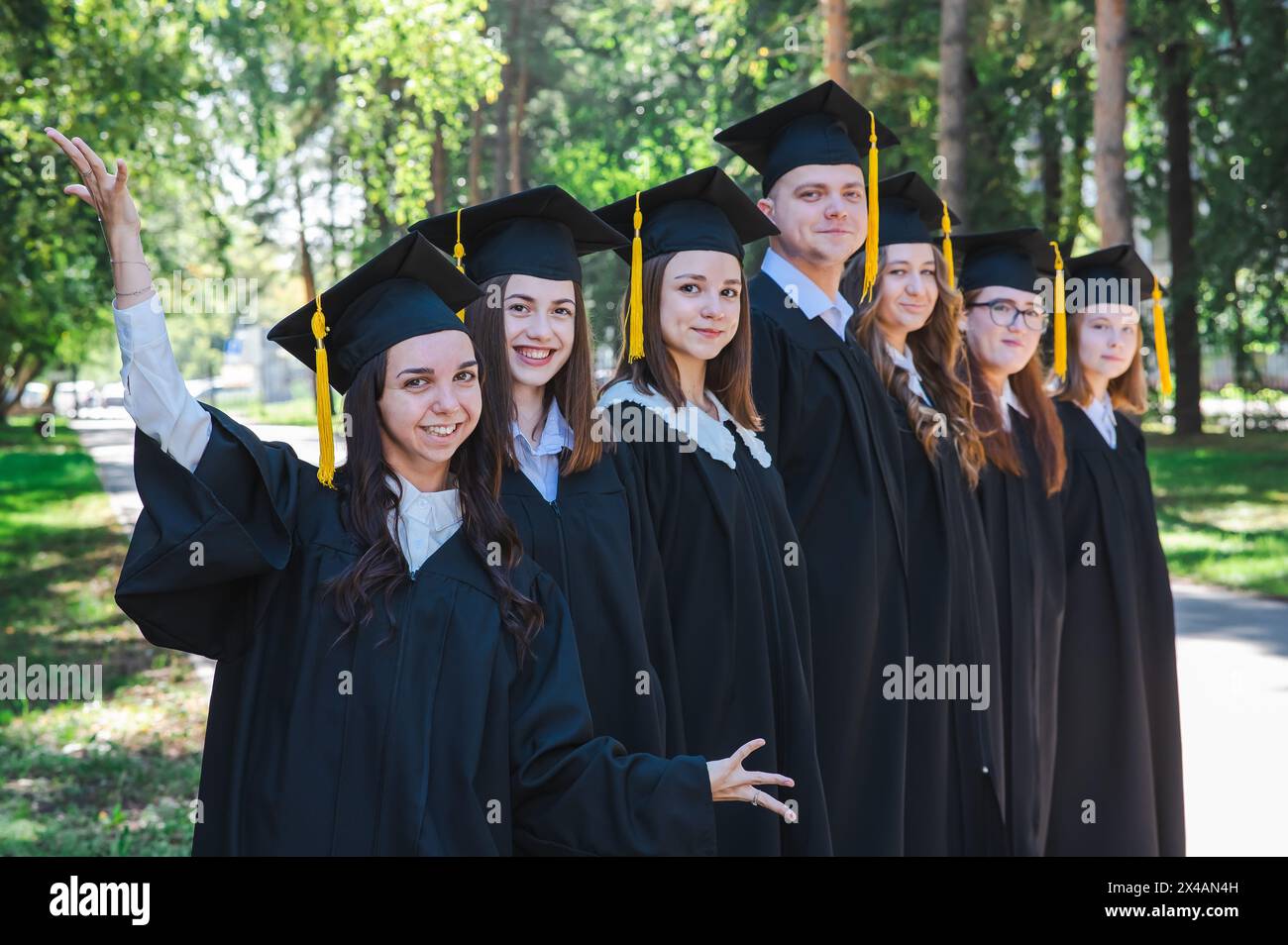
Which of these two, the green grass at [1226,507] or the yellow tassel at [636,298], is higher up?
the yellow tassel at [636,298]

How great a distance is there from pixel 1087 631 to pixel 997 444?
94 centimetres

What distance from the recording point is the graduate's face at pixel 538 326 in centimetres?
346

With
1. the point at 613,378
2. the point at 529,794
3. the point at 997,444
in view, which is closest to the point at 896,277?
the point at 997,444

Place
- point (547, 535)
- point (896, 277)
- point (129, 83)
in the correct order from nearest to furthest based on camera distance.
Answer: point (547, 535) → point (896, 277) → point (129, 83)

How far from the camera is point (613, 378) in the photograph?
13.0 feet

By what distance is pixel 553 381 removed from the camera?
3.58 m

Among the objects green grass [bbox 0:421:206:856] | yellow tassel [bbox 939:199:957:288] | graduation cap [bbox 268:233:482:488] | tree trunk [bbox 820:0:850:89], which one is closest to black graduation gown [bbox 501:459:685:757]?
graduation cap [bbox 268:233:482:488]

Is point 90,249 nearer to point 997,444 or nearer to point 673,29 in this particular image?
point 997,444

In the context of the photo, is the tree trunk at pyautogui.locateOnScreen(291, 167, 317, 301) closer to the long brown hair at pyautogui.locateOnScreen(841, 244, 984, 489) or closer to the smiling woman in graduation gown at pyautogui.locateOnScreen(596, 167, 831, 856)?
the long brown hair at pyautogui.locateOnScreen(841, 244, 984, 489)

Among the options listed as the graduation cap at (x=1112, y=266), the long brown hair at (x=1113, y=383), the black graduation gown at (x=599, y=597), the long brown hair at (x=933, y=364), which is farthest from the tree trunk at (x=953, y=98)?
the black graduation gown at (x=599, y=597)

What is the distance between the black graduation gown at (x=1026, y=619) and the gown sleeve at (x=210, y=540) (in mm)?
2819

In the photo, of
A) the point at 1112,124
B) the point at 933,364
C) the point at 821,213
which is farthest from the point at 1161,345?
the point at 1112,124

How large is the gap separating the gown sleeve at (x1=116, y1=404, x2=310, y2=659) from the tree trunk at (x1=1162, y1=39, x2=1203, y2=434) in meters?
19.6

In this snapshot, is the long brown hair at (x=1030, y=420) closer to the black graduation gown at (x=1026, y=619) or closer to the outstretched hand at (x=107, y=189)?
the black graduation gown at (x=1026, y=619)
